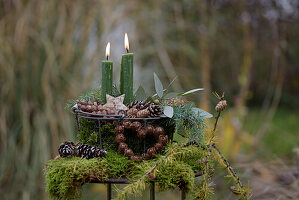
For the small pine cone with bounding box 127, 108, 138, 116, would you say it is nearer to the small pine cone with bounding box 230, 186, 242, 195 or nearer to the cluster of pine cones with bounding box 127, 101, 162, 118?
the cluster of pine cones with bounding box 127, 101, 162, 118

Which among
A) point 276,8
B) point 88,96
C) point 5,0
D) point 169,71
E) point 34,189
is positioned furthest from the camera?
point 276,8

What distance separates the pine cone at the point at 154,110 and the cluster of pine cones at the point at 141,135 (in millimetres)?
24

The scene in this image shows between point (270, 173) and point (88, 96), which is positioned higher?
point (88, 96)

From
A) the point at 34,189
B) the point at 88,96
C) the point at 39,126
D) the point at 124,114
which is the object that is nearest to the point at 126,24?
the point at 39,126

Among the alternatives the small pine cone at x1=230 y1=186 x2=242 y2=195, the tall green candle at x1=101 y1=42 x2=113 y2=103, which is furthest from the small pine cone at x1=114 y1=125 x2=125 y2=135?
the small pine cone at x1=230 y1=186 x2=242 y2=195

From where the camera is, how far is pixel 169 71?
204 centimetres

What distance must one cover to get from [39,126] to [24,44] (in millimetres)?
419

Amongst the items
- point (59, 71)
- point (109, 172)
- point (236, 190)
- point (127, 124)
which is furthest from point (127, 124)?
point (59, 71)

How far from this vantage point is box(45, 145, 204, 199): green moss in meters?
0.64

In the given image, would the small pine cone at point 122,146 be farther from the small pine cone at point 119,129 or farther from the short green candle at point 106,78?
the short green candle at point 106,78

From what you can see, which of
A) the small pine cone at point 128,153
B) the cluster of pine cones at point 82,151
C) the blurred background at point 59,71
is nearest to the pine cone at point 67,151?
the cluster of pine cones at point 82,151

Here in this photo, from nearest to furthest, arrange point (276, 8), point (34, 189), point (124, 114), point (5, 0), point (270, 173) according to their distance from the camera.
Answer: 1. point (124, 114)
2. point (270, 173)
3. point (34, 189)
4. point (5, 0)
5. point (276, 8)

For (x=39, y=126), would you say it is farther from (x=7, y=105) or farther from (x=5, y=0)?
(x=5, y=0)

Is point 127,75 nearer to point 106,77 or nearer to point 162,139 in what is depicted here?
point 106,77
